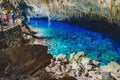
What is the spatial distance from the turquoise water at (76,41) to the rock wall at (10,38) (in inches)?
258

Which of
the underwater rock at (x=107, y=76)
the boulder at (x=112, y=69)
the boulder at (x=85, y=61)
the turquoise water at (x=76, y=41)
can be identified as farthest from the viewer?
the turquoise water at (x=76, y=41)

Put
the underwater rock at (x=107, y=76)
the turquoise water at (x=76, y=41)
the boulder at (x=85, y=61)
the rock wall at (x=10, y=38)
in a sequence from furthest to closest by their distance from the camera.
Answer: the turquoise water at (x=76, y=41) → the boulder at (x=85, y=61) → the underwater rock at (x=107, y=76) → the rock wall at (x=10, y=38)

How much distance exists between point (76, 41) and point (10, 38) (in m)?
11.3

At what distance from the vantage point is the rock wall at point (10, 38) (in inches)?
513

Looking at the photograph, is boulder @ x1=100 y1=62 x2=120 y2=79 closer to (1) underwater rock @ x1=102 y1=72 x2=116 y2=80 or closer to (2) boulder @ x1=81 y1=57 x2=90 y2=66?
(1) underwater rock @ x1=102 y1=72 x2=116 y2=80

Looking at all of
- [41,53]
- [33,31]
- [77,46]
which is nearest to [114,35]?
[77,46]

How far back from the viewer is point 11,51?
317 cm

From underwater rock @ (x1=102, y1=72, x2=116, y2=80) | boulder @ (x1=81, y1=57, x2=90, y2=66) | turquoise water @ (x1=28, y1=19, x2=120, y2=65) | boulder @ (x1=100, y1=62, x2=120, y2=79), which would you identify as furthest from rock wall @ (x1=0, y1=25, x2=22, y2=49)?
turquoise water @ (x1=28, y1=19, x2=120, y2=65)

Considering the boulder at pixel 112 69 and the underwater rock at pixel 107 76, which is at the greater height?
the underwater rock at pixel 107 76

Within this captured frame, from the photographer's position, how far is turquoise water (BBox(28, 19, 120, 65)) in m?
21.2

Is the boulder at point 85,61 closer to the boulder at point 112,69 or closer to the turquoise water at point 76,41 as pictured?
the boulder at point 112,69

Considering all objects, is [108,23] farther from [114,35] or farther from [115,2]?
[115,2]

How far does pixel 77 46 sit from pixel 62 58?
16.5 feet

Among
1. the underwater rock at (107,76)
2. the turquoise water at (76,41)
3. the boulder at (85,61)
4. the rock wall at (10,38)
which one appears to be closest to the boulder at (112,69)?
the underwater rock at (107,76)
